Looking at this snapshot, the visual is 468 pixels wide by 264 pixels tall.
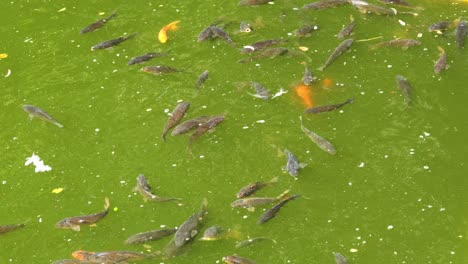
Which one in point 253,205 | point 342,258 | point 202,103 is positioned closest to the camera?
point 342,258

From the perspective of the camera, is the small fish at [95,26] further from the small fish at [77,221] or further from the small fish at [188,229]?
the small fish at [188,229]

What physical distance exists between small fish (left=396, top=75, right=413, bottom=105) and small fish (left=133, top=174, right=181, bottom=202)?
2114mm

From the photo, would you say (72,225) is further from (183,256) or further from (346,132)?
(346,132)

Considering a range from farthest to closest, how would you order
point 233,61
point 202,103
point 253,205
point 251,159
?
point 233,61, point 202,103, point 251,159, point 253,205

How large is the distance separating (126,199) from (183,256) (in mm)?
808

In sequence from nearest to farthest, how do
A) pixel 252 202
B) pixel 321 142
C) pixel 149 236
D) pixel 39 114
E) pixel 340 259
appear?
1. pixel 340 259
2. pixel 149 236
3. pixel 252 202
4. pixel 321 142
5. pixel 39 114

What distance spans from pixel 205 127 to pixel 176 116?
312mm

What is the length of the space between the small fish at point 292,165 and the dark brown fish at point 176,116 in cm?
107

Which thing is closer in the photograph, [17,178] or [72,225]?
[72,225]

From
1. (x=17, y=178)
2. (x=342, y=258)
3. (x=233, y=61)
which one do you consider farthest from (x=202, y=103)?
(x=342, y=258)

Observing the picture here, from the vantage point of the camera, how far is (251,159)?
605 centimetres

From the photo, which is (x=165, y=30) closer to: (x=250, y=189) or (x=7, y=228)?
(x=250, y=189)

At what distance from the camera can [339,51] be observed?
274 inches

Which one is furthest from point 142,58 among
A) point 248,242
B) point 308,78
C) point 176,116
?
point 248,242
